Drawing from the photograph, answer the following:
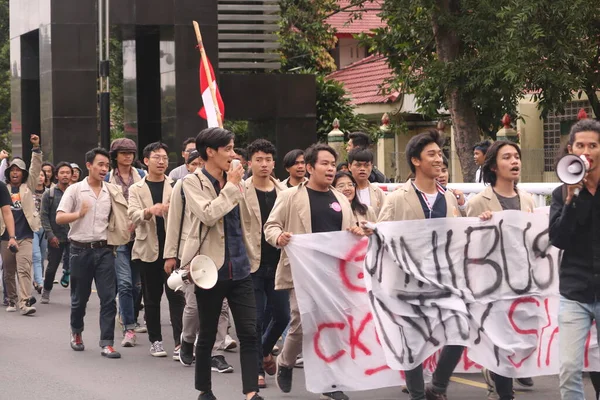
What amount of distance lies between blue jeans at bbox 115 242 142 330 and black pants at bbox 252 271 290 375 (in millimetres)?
2220

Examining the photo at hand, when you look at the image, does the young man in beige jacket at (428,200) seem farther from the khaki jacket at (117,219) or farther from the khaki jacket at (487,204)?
the khaki jacket at (117,219)

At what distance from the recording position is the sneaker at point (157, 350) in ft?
34.1

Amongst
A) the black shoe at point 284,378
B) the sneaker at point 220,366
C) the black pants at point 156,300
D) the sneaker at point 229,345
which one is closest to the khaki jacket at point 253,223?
the black shoe at point 284,378

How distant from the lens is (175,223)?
8.39 meters

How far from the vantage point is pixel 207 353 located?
7.63 meters

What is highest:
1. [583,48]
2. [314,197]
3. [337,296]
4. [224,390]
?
[583,48]

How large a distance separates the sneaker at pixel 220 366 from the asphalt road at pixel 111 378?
0.08 m

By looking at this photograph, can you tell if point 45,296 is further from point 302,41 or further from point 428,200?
point 302,41

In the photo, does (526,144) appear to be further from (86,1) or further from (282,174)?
(86,1)

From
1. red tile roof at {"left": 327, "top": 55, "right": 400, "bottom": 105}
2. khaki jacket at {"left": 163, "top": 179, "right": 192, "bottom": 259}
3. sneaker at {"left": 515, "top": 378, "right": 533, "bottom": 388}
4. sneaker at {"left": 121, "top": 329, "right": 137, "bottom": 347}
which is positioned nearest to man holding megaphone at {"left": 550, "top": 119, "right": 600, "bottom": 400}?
sneaker at {"left": 515, "top": 378, "right": 533, "bottom": 388}

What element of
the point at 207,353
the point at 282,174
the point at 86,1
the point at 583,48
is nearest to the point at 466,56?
the point at 583,48

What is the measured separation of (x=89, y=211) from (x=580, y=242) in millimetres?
5557

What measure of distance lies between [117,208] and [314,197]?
9.71 feet

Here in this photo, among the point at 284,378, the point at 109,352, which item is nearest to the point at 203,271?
the point at 284,378
